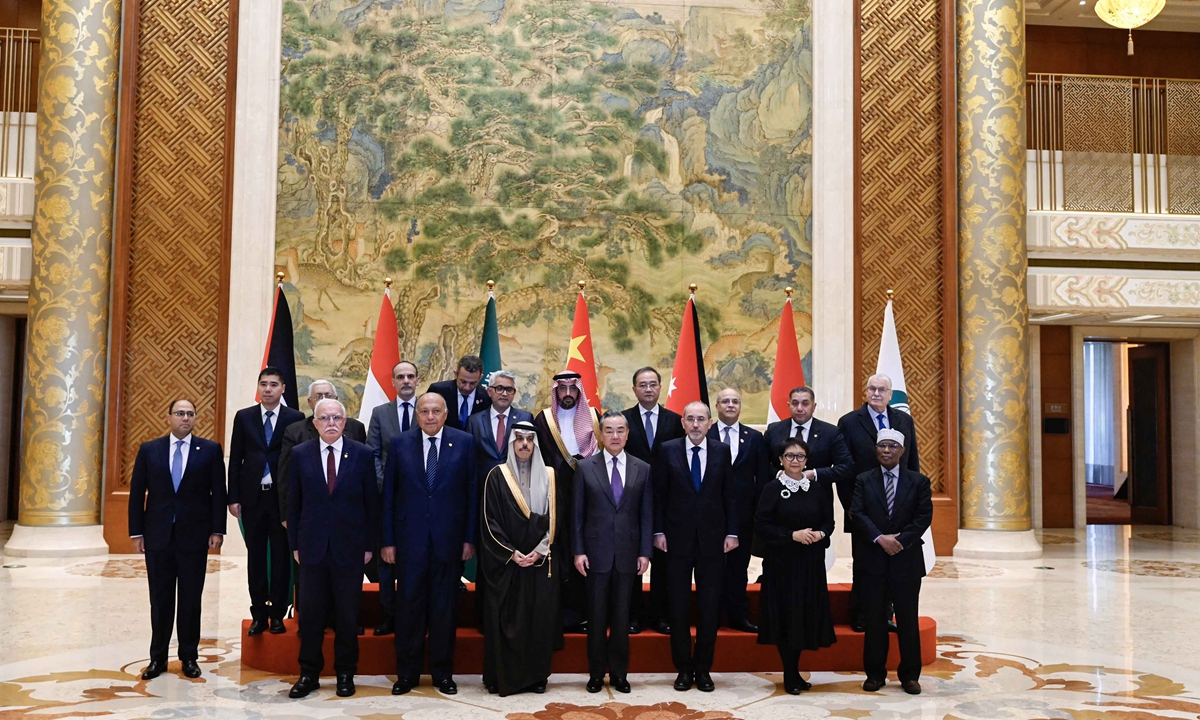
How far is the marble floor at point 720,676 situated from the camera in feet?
15.8

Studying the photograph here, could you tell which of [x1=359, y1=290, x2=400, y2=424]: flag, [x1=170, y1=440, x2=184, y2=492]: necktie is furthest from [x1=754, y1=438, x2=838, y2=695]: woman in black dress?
[x1=359, y1=290, x2=400, y2=424]: flag

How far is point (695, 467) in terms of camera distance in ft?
17.6

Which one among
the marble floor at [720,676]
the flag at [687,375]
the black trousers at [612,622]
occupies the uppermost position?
the flag at [687,375]

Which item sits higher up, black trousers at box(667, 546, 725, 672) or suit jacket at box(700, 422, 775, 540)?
suit jacket at box(700, 422, 775, 540)

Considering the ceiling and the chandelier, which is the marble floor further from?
the ceiling

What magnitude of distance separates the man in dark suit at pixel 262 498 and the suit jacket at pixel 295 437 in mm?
150

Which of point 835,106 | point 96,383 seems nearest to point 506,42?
point 835,106

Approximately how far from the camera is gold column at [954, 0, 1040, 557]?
10.6m

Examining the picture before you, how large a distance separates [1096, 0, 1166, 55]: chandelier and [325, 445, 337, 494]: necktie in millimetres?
10296

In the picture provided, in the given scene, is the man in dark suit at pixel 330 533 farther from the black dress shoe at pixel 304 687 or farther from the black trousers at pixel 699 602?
the black trousers at pixel 699 602

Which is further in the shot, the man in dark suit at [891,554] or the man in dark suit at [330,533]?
the man in dark suit at [891,554]

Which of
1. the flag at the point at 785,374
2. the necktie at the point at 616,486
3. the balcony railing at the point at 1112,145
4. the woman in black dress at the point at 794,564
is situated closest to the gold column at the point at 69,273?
the flag at the point at 785,374

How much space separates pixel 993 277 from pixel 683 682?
693 centimetres

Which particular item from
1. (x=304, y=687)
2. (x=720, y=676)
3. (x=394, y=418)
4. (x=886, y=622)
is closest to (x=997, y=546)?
(x=886, y=622)
